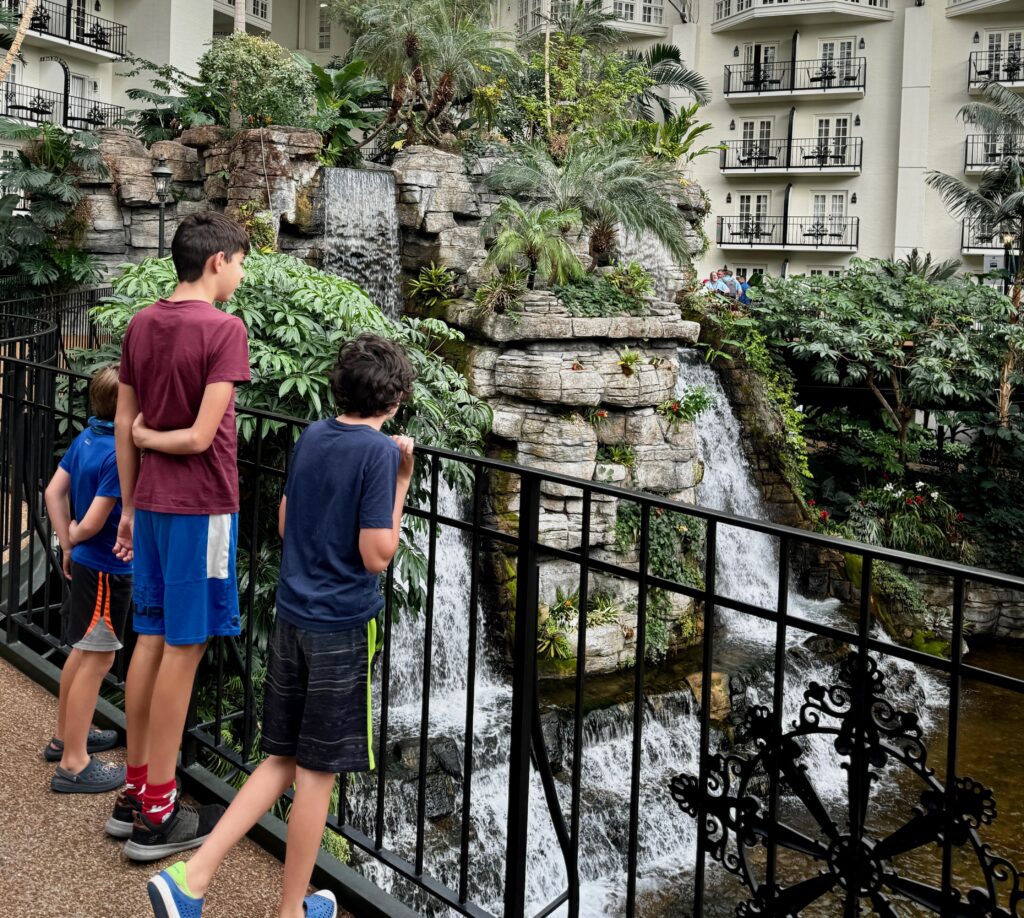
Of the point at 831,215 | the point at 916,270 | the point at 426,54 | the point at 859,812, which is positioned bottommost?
the point at 859,812

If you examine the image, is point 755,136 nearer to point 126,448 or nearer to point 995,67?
point 995,67

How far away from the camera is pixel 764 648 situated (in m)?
14.6

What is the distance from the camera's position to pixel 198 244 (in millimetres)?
2971

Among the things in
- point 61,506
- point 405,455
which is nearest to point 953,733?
point 405,455

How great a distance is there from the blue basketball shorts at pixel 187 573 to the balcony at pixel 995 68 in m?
32.7

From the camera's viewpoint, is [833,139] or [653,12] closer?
[833,139]

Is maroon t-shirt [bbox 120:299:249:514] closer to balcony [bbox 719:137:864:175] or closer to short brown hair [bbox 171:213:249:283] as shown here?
short brown hair [bbox 171:213:249:283]

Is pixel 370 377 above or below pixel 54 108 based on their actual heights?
below

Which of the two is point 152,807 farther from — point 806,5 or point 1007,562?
point 806,5

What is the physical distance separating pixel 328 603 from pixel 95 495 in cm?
137

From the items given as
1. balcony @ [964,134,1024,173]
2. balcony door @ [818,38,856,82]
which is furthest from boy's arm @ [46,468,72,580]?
balcony door @ [818,38,856,82]

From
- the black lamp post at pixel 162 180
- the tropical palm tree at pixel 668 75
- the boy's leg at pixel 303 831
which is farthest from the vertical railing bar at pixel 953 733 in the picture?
the tropical palm tree at pixel 668 75

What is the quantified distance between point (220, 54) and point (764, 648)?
49.6ft

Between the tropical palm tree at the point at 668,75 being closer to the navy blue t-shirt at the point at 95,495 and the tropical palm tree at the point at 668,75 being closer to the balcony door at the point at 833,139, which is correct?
the balcony door at the point at 833,139
